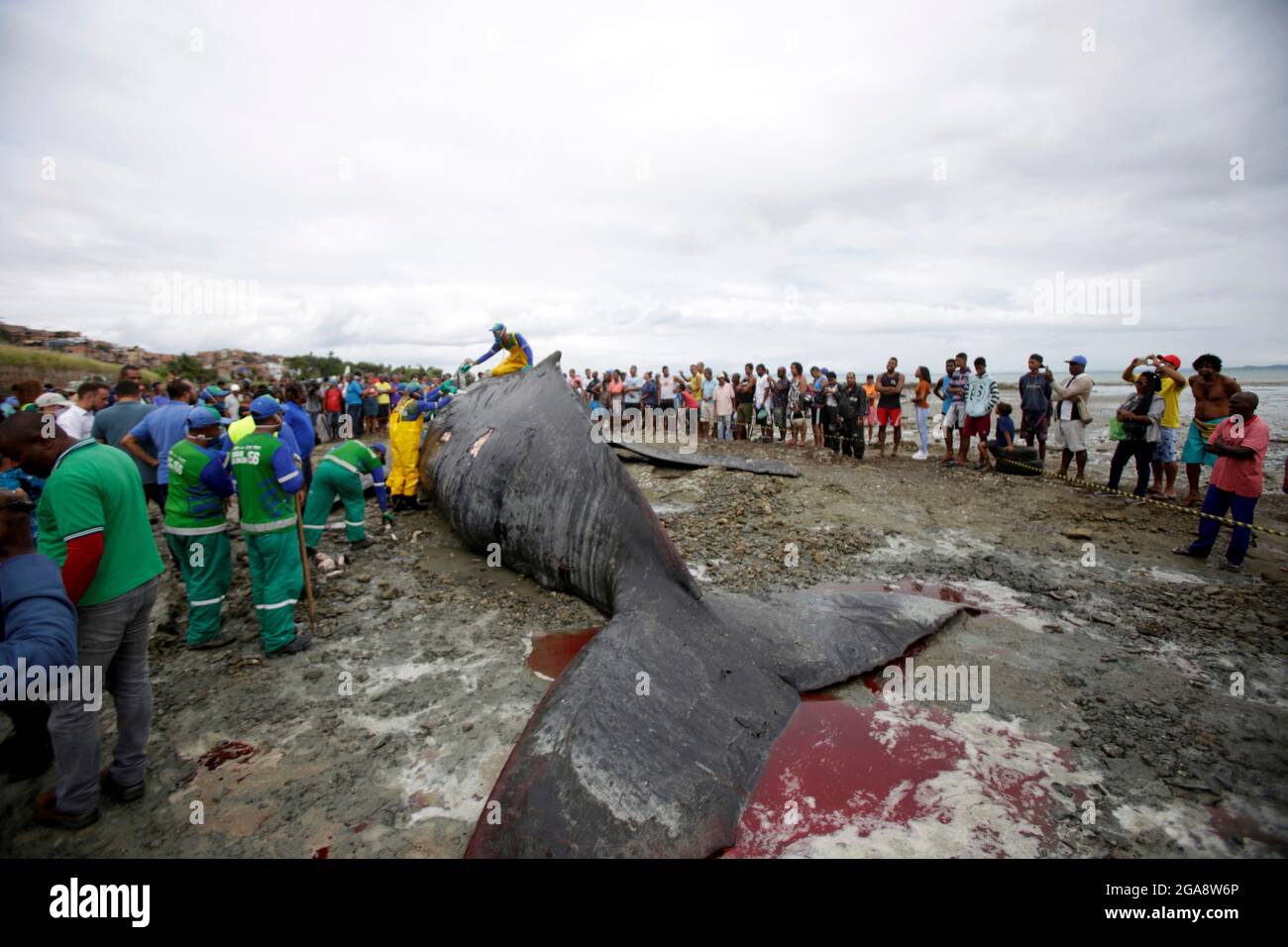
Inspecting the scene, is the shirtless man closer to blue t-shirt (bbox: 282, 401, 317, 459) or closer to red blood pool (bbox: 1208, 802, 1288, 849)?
red blood pool (bbox: 1208, 802, 1288, 849)

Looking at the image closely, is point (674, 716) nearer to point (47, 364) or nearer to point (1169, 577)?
point (1169, 577)

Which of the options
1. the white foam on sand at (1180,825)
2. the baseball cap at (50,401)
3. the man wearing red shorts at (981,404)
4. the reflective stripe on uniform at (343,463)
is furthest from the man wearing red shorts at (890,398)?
the baseball cap at (50,401)

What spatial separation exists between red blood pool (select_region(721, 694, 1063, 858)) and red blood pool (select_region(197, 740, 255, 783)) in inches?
102

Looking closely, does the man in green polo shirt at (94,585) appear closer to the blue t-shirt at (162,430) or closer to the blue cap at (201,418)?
the blue cap at (201,418)

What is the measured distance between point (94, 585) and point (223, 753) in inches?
44.1

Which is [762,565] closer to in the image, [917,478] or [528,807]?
[528,807]

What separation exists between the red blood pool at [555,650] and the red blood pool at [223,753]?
5.29ft

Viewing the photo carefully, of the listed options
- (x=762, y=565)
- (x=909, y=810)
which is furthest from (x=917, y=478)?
(x=909, y=810)

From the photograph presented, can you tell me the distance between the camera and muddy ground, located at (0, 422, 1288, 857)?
257 centimetres

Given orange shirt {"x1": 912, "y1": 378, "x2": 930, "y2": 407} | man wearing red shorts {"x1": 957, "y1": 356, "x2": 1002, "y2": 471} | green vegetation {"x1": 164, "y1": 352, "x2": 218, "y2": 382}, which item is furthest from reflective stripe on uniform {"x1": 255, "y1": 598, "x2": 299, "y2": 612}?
green vegetation {"x1": 164, "y1": 352, "x2": 218, "y2": 382}

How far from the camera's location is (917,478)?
947 cm

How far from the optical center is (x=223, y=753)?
3115mm

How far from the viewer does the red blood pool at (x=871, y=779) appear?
101 inches
